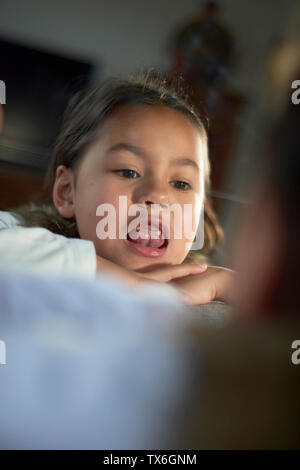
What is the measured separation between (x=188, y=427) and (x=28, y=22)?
0.37 meters

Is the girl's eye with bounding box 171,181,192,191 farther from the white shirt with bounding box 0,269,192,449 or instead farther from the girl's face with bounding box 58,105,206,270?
the white shirt with bounding box 0,269,192,449

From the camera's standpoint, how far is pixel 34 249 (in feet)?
1.00

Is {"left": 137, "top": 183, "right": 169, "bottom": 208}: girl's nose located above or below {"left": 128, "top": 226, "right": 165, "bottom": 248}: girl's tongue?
above

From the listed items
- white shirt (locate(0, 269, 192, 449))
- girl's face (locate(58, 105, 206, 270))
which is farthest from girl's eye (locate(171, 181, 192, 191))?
white shirt (locate(0, 269, 192, 449))

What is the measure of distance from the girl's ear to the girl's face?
0.02 meters

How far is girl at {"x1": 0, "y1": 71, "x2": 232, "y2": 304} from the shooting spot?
1.03ft

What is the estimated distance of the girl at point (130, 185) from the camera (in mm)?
314

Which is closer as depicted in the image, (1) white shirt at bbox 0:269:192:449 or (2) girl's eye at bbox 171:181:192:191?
(1) white shirt at bbox 0:269:192:449

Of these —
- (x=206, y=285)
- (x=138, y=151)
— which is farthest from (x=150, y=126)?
(x=206, y=285)

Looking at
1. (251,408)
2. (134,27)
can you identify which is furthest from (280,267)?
(134,27)

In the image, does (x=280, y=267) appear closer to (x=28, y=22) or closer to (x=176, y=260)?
(x=176, y=260)

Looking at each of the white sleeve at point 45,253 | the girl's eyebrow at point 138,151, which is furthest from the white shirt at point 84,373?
the girl's eyebrow at point 138,151
